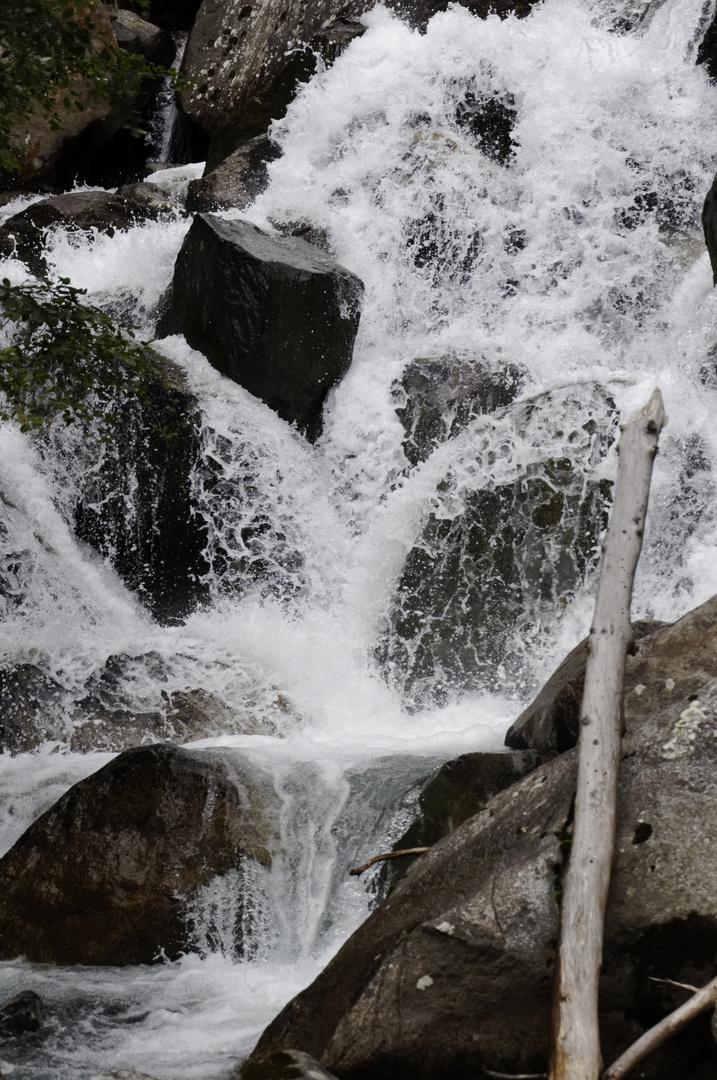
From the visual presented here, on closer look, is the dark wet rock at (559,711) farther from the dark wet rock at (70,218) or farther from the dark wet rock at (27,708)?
the dark wet rock at (70,218)

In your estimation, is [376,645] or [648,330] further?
[648,330]

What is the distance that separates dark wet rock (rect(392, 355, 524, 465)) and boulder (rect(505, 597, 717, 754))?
3702 mm

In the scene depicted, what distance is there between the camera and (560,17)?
12.6m

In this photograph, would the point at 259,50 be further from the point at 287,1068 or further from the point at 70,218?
the point at 287,1068

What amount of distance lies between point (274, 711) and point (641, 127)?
25.6 feet

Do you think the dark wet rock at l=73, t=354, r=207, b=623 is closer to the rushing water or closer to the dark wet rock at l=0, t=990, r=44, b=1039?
the rushing water

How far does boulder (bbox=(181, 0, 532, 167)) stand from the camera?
517 inches

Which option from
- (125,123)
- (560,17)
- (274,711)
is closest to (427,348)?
(274,711)

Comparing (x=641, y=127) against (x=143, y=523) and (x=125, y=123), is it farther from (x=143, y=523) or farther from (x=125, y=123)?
(x=125, y=123)

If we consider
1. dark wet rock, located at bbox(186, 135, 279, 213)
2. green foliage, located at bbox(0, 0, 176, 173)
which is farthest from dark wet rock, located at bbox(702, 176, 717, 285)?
dark wet rock, located at bbox(186, 135, 279, 213)

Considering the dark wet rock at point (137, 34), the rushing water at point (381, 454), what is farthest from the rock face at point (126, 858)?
the dark wet rock at point (137, 34)

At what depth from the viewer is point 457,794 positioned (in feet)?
16.1

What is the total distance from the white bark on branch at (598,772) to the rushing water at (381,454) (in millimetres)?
897

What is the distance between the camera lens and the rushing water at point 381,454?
491cm
